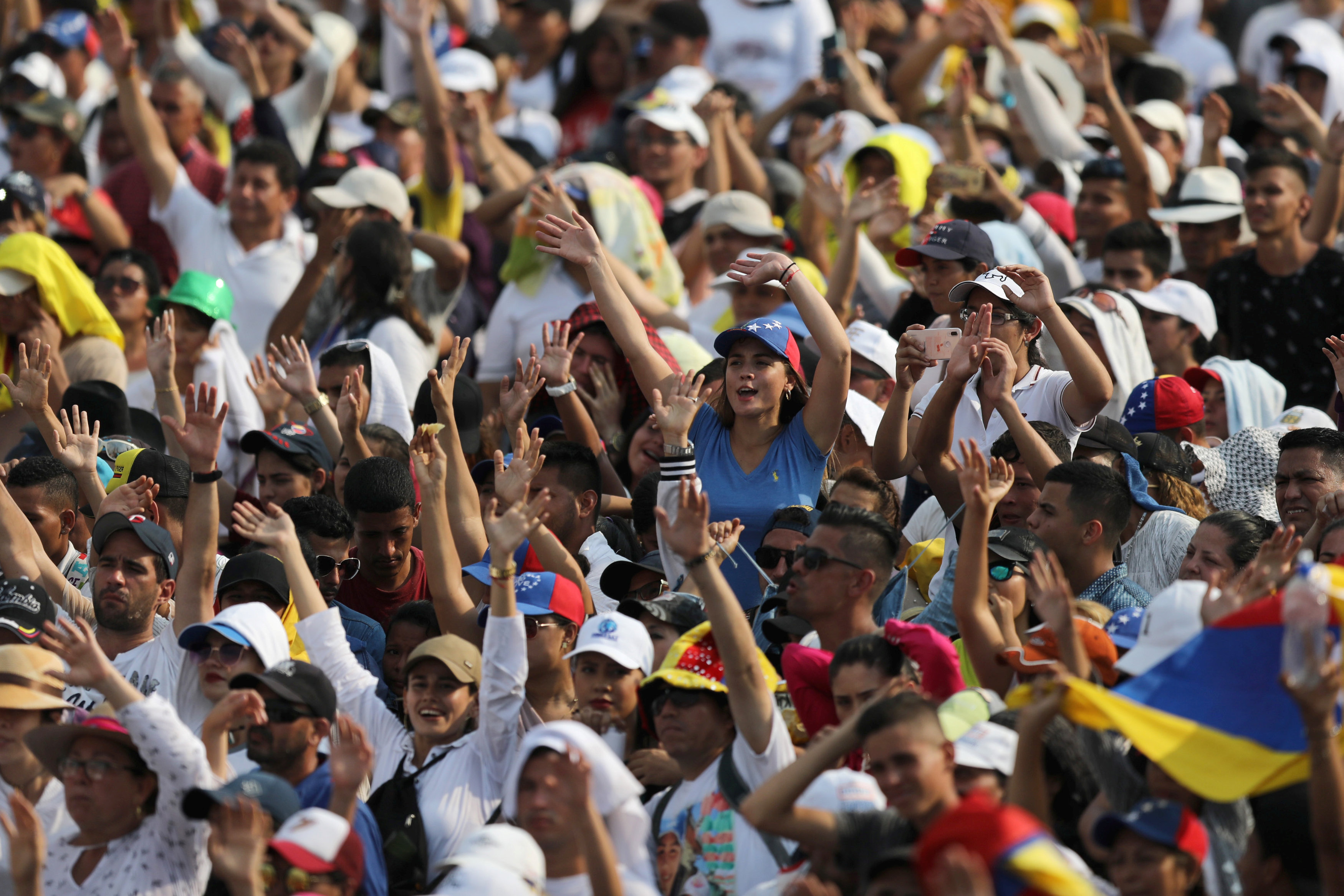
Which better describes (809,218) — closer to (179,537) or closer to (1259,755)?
(179,537)

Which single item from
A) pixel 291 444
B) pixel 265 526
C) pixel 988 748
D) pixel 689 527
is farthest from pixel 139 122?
pixel 988 748

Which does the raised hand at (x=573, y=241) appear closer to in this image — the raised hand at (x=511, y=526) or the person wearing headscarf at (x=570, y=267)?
the person wearing headscarf at (x=570, y=267)

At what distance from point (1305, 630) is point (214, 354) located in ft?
18.3

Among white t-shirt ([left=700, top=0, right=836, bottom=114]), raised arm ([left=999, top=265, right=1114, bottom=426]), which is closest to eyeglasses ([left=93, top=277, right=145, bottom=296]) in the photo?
raised arm ([left=999, top=265, right=1114, bottom=426])

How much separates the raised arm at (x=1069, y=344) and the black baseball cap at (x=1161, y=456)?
0.47m

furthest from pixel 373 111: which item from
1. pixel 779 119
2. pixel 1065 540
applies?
pixel 1065 540

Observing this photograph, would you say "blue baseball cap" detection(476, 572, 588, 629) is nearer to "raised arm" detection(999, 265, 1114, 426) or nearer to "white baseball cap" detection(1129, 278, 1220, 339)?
"raised arm" detection(999, 265, 1114, 426)

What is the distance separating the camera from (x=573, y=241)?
7.37 metres

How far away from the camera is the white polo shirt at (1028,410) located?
281 inches

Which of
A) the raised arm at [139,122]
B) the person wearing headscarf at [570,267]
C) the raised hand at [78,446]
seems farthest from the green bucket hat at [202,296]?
the raised arm at [139,122]

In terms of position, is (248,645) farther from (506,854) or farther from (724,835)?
(724,835)

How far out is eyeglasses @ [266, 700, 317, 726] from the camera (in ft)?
18.7

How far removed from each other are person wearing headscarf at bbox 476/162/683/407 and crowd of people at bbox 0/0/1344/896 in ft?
0.09

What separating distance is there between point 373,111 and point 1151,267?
16.2 feet
